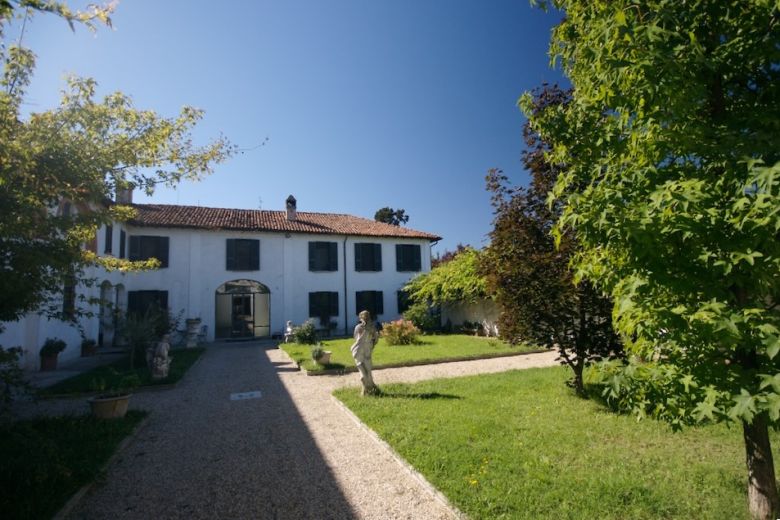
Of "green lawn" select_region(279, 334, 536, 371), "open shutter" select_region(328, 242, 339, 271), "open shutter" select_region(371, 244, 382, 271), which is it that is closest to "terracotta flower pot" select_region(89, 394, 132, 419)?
"green lawn" select_region(279, 334, 536, 371)

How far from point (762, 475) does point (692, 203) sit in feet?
7.99

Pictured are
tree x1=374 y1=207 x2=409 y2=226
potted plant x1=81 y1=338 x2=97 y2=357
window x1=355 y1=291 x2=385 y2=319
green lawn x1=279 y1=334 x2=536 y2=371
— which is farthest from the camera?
tree x1=374 y1=207 x2=409 y2=226

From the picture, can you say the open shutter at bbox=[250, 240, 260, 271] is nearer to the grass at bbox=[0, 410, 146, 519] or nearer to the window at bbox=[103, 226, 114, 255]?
the window at bbox=[103, 226, 114, 255]

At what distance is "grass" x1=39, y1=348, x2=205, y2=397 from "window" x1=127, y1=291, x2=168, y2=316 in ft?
15.5

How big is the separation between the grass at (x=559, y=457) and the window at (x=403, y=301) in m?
15.1

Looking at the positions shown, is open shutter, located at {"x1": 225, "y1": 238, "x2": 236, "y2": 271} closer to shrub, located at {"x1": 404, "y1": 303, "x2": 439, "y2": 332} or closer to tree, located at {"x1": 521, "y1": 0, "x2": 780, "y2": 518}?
shrub, located at {"x1": 404, "y1": 303, "x2": 439, "y2": 332}

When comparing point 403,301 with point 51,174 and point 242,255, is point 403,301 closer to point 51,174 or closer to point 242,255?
point 242,255

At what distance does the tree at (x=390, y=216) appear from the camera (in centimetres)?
4712

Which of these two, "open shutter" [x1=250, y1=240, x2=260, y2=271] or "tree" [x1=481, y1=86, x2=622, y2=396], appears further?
"open shutter" [x1=250, y1=240, x2=260, y2=271]

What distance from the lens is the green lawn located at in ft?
37.9

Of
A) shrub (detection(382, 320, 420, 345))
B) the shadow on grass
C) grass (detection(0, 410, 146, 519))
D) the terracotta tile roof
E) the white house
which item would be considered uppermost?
the terracotta tile roof

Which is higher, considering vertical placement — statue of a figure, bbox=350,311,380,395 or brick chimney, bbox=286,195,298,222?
brick chimney, bbox=286,195,298,222

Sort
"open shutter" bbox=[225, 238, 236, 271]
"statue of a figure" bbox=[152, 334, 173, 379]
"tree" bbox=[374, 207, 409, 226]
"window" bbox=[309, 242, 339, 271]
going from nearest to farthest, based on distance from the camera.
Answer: "statue of a figure" bbox=[152, 334, 173, 379] → "open shutter" bbox=[225, 238, 236, 271] → "window" bbox=[309, 242, 339, 271] → "tree" bbox=[374, 207, 409, 226]

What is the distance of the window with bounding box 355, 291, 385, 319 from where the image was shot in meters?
21.7
